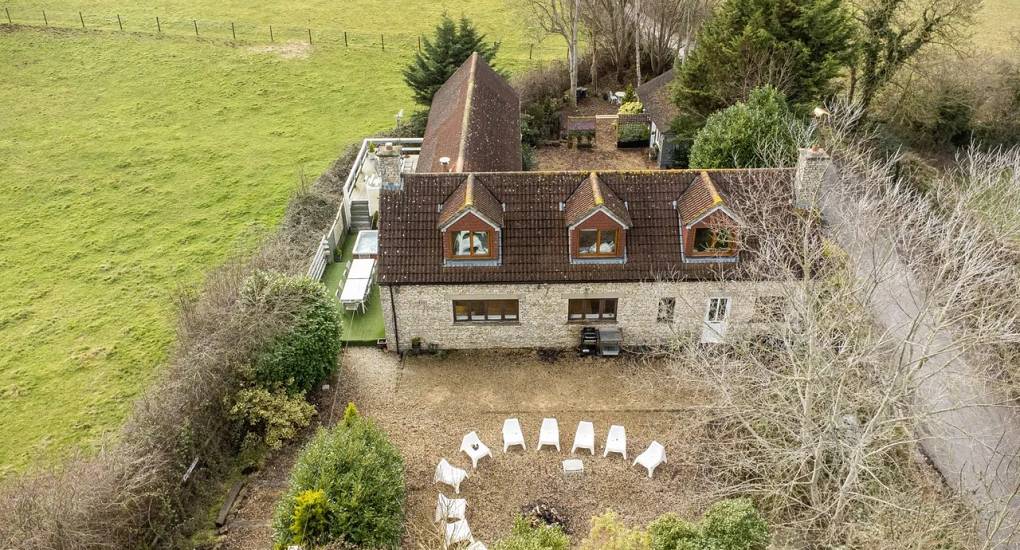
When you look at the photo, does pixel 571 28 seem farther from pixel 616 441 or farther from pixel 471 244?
pixel 616 441

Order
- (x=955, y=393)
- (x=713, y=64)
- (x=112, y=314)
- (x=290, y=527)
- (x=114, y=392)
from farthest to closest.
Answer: (x=713, y=64)
(x=112, y=314)
(x=114, y=392)
(x=955, y=393)
(x=290, y=527)

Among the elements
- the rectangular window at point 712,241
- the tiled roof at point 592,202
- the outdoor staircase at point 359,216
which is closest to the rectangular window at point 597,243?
the tiled roof at point 592,202

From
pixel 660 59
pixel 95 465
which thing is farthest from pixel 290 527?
pixel 660 59

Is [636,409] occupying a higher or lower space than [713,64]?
lower

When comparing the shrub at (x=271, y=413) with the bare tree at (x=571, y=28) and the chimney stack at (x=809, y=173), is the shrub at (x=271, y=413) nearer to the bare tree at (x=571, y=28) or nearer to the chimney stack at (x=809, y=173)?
the chimney stack at (x=809, y=173)

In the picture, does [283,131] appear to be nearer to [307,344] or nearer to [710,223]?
[307,344]

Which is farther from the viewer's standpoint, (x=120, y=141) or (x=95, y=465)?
(x=120, y=141)

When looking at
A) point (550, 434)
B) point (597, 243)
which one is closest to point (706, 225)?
point (597, 243)
